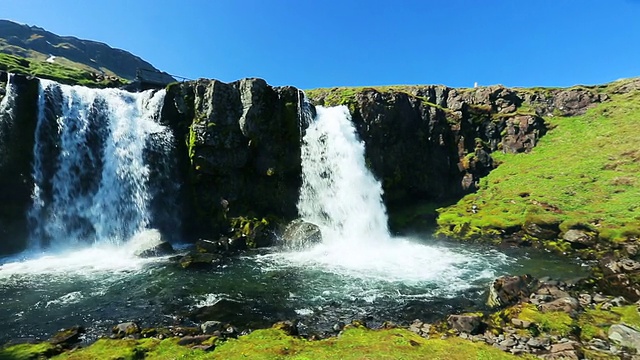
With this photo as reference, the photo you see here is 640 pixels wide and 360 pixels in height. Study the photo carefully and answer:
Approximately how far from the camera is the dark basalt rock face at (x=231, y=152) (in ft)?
137

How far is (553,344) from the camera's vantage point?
14.2m

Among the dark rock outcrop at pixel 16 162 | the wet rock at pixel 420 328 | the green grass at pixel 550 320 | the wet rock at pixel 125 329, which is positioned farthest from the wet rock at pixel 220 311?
the dark rock outcrop at pixel 16 162

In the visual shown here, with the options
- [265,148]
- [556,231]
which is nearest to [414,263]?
[556,231]

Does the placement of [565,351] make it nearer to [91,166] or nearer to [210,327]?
[210,327]

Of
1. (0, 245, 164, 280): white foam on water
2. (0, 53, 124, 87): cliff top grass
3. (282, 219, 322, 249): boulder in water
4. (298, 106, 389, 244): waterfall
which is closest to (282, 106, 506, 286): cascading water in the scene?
(298, 106, 389, 244): waterfall

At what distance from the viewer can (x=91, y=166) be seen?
3834 centimetres

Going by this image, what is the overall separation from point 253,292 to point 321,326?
7.49 metres

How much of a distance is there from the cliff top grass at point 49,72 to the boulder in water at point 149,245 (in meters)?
40.0

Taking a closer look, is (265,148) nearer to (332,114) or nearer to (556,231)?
(332,114)

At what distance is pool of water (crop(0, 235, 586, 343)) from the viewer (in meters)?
19.4

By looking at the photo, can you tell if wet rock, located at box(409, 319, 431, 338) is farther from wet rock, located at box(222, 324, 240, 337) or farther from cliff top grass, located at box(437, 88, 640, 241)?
cliff top grass, located at box(437, 88, 640, 241)

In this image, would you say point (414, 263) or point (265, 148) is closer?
point (414, 263)

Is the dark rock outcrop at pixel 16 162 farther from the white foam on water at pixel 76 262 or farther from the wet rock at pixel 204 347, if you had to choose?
the wet rock at pixel 204 347

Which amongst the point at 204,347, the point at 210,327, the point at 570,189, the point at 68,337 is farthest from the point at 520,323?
the point at 570,189
